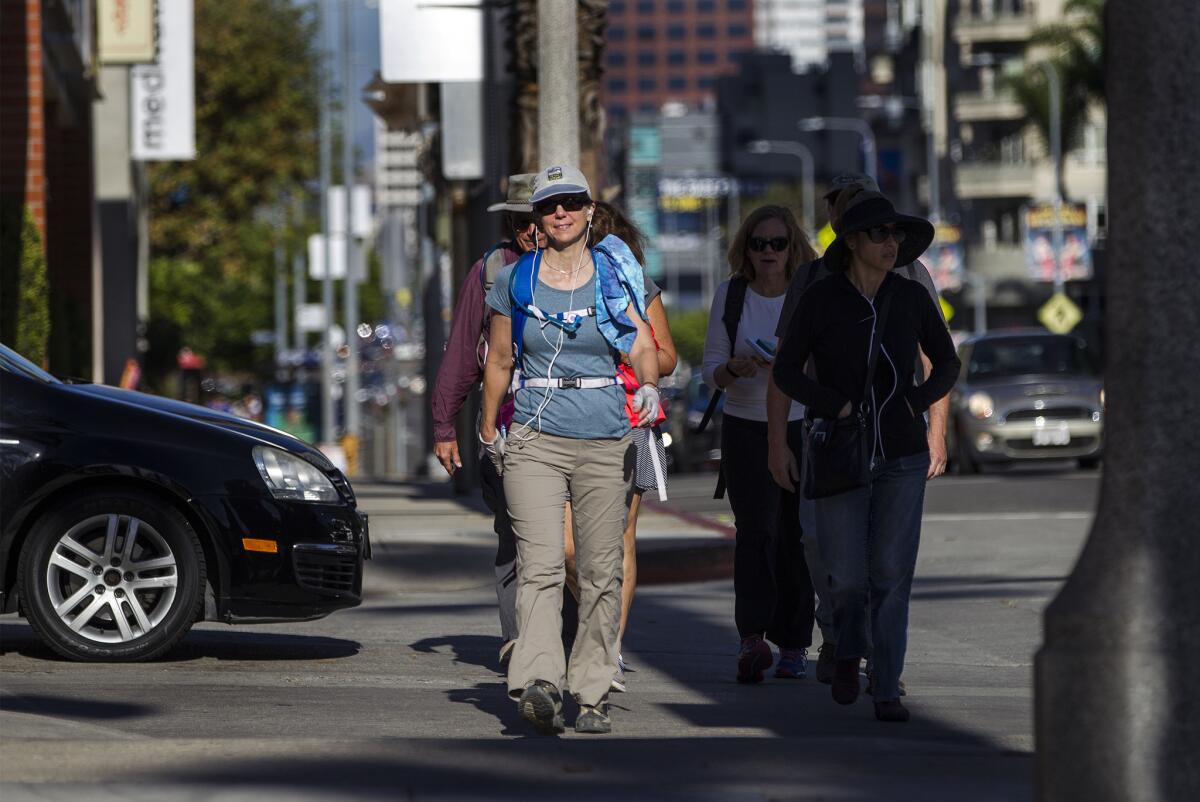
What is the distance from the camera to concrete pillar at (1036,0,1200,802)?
16.1ft

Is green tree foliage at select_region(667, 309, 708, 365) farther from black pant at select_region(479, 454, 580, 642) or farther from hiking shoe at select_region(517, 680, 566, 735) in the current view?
hiking shoe at select_region(517, 680, 566, 735)

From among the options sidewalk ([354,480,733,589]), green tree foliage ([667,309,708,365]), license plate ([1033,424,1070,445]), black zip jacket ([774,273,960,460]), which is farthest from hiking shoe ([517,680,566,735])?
green tree foliage ([667,309,708,365])

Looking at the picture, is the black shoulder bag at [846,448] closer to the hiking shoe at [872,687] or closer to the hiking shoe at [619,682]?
the hiking shoe at [872,687]

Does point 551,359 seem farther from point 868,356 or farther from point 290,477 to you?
point 290,477

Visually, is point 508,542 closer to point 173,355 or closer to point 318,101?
point 173,355

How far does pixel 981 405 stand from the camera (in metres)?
25.1

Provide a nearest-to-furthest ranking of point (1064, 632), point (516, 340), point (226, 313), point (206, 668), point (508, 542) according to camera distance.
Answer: point (1064, 632) < point (516, 340) < point (508, 542) < point (206, 668) < point (226, 313)

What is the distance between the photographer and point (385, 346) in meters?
56.5

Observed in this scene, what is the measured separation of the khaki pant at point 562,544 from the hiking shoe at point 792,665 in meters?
1.96

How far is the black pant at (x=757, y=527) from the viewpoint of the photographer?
28.6 ft

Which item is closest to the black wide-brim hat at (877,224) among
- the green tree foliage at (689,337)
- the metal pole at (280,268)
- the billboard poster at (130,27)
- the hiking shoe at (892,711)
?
the hiking shoe at (892,711)

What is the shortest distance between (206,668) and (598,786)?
3.58 m

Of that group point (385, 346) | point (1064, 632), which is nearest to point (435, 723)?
point (1064, 632)

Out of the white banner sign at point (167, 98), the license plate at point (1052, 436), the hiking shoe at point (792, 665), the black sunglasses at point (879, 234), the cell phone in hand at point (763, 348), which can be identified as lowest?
the license plate at point (1052, 436)
